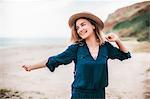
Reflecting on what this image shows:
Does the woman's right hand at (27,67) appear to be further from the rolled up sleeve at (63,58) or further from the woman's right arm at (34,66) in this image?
the rolled up sleeve at (63,58)

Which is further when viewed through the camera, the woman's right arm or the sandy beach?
the sandy beach

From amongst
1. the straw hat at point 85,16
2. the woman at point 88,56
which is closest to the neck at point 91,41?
the woman at point 88,56

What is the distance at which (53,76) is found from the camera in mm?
3121

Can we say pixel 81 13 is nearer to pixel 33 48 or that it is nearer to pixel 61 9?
pixel 61 9

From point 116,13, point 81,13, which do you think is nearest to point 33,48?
point 81,13

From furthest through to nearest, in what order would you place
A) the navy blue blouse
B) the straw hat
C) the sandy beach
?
1. the sandy beach
2. the straw hat
3. the navy blue blouse

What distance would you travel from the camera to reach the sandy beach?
10.2ft

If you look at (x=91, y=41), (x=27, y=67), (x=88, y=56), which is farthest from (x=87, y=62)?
(x=27, y=67)

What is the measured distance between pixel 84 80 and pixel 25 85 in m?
0.52

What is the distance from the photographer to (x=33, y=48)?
3.17 meters

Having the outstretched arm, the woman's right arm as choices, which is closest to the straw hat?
the outstretched arm

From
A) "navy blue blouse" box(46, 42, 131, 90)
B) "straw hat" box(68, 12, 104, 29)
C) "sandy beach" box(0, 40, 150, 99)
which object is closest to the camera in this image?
"navy blue blouse" box(46, 42, 131, 90)

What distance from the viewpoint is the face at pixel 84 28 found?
298 cm

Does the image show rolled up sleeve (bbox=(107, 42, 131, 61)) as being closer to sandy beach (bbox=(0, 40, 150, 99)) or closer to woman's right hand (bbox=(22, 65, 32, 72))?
sandy beach (bbox=(0, 40, 150, 99))
